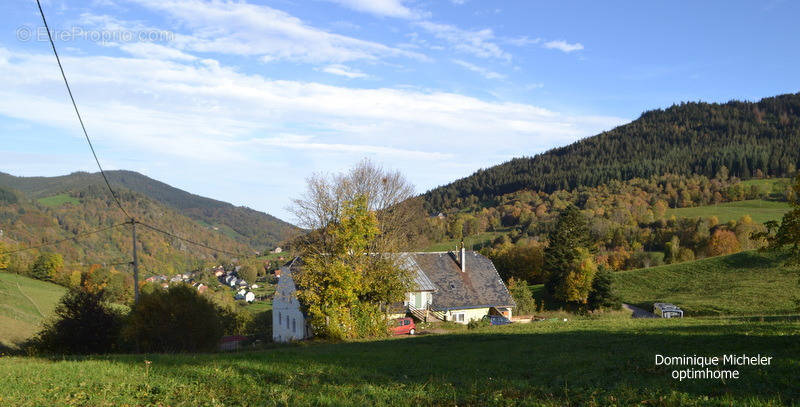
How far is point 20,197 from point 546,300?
174 metres

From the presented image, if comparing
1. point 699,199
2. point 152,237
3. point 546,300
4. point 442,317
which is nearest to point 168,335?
point 442,317

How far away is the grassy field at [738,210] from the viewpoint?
98375 mm

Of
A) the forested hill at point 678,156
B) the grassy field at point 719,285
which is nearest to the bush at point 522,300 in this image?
the grassy field at point 719,285

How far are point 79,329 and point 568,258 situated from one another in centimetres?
4603

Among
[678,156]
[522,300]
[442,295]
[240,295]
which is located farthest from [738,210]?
[240,295]

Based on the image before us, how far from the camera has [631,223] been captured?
333ft

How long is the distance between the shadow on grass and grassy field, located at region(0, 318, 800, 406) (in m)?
0.02

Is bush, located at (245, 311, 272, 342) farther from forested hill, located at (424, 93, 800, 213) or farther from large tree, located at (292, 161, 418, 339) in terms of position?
forested hill, located at (424, 93, 800, 213)

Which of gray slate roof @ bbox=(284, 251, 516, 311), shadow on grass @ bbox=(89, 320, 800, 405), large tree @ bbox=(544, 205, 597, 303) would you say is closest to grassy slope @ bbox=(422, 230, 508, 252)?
large tree @ bbox=(544, 205, 597, 303)

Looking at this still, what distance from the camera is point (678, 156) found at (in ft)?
543

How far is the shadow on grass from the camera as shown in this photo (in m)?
7.65

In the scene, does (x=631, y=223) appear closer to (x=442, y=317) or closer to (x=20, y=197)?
(x=442, y=317)

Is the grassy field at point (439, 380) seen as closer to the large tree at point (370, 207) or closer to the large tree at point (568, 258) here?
the large tree at point (370, 207)

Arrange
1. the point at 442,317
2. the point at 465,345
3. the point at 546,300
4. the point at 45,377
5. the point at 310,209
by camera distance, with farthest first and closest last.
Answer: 1. the point at 546,300
2. the point at 442,317
3. the point at 310,209
4. the point at 465,345
5. the point at 45,377
